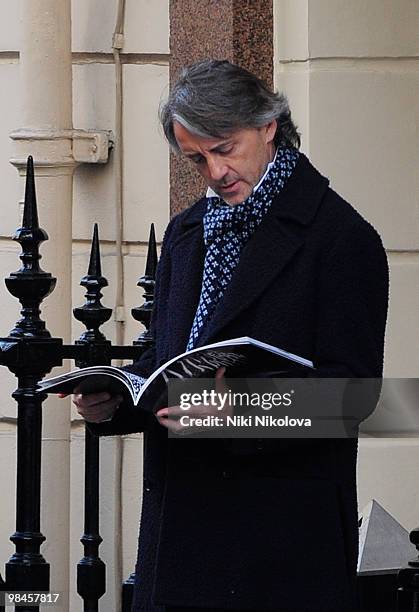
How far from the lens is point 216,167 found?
2938 mm

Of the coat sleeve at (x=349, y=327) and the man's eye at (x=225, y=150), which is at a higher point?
the man's eye at (x=225, y=150)

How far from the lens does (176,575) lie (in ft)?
9.46

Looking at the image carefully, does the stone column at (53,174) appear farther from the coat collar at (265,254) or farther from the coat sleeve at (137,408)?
the coat collar at (265,254)

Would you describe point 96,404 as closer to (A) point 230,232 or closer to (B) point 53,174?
(A) point 230,232

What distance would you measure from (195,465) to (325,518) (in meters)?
0.25

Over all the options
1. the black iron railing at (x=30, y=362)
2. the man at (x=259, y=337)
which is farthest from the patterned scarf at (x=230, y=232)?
the black iron railing at (x=30, y=362)

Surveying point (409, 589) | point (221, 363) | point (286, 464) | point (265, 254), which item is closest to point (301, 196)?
point (265, 254)

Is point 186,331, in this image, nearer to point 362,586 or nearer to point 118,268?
point 362,586

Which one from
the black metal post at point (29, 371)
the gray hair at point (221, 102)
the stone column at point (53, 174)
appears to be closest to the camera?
the gray hair at point (221, 102)

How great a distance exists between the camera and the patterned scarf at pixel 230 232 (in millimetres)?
2945

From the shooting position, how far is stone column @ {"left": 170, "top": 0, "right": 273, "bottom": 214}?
4336mm

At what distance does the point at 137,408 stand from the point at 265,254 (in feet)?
1.38

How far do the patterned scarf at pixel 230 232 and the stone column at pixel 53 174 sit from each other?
2.71m

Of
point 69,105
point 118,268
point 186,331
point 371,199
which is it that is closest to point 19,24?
point 69,105
